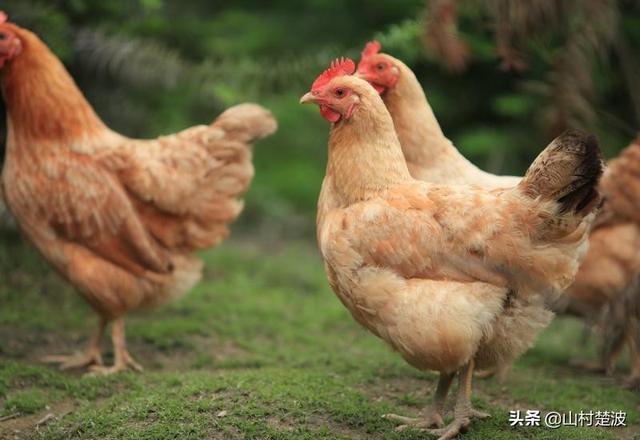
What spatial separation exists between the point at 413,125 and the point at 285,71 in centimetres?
319

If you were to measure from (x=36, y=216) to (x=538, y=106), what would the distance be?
637 centimetres

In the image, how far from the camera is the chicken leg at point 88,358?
6.29 metres

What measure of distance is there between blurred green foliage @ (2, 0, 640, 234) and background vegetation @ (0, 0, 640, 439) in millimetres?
27

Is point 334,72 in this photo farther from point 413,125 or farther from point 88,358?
point 88,358

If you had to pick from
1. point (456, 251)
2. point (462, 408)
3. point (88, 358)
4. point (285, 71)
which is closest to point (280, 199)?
point (285, 71)

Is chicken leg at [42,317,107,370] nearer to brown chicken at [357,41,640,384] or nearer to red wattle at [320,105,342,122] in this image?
red wattle at [320,105,342,122]

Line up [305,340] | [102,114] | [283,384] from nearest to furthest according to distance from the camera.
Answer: [283,384] < [305,340] < [102,114]

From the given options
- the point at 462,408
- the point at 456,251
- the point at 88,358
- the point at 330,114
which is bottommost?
the point at 88,358

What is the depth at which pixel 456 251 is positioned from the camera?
451cm

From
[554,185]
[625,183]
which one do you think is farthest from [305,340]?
[554,185]

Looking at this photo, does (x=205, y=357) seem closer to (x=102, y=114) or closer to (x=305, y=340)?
(x=305, y=340)

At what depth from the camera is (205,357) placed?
21.6 feet

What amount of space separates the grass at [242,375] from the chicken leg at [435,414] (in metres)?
0.13

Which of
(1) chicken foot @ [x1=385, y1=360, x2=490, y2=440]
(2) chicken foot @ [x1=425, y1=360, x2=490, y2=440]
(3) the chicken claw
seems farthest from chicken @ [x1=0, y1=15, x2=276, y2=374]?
(2) chicken foot @ [x1=425, y1=360, x2=490, y2=440]
